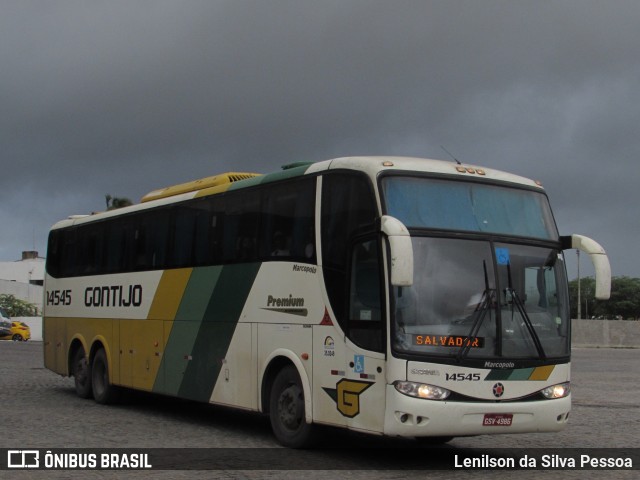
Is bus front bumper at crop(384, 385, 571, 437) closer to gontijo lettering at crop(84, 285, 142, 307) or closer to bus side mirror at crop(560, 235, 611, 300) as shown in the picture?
bus side mirror at crop(560, 235, 611, 300)

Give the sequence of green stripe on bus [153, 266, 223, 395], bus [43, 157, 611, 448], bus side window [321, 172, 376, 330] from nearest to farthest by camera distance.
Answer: bus [43, 157, 611, 448]
bus side window [321, 172, 376, 330]
green stripe on bus [153, 266, 223, 395]

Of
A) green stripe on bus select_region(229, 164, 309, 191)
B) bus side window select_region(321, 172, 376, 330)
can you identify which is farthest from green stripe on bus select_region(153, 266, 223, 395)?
bus side window select_region(321, 172, 376, 330)

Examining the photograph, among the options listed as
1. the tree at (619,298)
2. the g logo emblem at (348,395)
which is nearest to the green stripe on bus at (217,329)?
the g logo emblem at (348,395)

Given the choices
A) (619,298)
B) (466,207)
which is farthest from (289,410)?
(619,298)

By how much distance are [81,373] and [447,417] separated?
11038 millimetres

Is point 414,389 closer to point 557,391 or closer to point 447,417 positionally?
point 447,417

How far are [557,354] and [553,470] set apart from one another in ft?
4.27

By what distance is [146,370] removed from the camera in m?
16.3

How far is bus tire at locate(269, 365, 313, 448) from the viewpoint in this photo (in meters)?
11.7

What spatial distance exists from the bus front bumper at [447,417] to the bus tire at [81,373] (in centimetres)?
1023

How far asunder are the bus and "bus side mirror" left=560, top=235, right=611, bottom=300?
3cm

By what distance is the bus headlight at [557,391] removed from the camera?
1074 centimetres

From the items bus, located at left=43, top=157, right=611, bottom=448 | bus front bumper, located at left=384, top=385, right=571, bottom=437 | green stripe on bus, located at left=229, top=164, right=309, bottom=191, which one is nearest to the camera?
bus front bumper, located at left=384, top=385, right=571, bottom=437

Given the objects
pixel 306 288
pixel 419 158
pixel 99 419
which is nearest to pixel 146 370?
pixel 99 419
